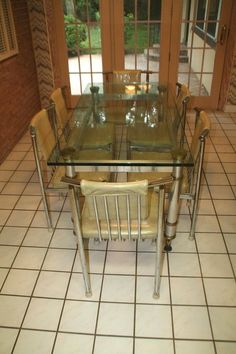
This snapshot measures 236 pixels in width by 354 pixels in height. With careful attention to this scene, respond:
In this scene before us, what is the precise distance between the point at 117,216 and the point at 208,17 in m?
3.32

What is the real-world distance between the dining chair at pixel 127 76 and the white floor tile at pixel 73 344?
7.83ft

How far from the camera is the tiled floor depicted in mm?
1417

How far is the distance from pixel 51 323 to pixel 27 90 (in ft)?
9.49

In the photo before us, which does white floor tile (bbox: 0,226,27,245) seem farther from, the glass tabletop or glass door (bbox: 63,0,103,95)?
glass door (bbox: 63,0,103,95)

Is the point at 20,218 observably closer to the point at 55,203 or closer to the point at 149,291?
the point at 55,203

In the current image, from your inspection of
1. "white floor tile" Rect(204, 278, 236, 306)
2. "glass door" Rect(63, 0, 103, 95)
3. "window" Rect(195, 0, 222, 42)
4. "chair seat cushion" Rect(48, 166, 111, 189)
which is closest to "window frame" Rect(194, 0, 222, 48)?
"window" Rect(195, 0, 222, 42)

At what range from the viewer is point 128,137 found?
2.00 m

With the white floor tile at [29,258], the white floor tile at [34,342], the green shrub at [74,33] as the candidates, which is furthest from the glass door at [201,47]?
the white floor tile at [34,342]

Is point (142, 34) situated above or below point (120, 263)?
above

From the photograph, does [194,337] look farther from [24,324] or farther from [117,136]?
[117,136]

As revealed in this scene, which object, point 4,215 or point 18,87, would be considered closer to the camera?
point 4,215

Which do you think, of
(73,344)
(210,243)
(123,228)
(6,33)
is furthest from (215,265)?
(6,33)

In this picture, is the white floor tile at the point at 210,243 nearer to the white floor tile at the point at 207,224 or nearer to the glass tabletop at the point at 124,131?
the white floor tile at the point at 207,224

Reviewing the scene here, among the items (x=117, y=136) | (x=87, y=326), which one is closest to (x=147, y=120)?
(x=117, y=136)
